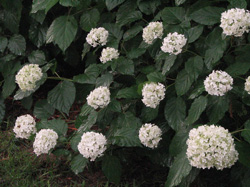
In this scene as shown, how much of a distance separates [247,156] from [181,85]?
57 cm

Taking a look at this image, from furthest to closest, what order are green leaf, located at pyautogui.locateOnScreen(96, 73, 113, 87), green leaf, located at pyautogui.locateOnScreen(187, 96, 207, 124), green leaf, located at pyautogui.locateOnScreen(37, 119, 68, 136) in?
green leaf, located at pyautogui.locateOnScreen(37, 119, 68, 136) → green leaf, located at pyautogui.locateOnScreen(96, 73, 113, 87) → green leaf, located at pyautogui.locateOnScreen(187, 96, 207, 124)

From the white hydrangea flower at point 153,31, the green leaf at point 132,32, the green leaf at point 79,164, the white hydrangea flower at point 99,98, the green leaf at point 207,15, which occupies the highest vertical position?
the green leaf at point 207,15

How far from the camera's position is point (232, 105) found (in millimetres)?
2215

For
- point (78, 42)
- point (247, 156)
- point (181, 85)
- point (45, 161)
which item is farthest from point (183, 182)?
point (78, 42)

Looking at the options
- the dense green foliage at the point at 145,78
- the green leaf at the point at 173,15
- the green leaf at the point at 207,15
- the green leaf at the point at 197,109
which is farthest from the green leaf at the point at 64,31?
the green leaf at the point at 197,109

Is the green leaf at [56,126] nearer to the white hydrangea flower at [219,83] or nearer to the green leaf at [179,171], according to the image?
the green leaf at [179,171]

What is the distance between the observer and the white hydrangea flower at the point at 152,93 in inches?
85.4

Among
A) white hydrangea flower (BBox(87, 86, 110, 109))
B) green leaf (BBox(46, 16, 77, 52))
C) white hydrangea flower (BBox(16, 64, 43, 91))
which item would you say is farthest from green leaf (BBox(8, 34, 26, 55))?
white hydrangea flower (BBox(87, 86, 110, 109))

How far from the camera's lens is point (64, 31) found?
2.82 meters

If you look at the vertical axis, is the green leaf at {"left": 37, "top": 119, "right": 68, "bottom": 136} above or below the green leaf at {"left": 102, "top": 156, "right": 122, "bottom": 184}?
above

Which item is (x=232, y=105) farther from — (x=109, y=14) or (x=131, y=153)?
(x=109, y=14)

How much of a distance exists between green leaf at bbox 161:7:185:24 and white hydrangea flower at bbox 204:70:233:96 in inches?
23.7

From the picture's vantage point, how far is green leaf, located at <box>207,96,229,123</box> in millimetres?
2053

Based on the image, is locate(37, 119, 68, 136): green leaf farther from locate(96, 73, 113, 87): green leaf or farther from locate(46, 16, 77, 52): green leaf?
locate(46, 16, 77, 52): green leaf
